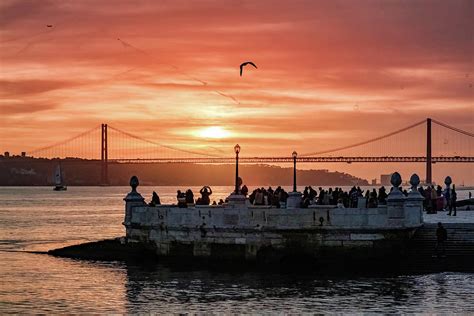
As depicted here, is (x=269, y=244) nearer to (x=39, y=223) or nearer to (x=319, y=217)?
(x=319, y=217)

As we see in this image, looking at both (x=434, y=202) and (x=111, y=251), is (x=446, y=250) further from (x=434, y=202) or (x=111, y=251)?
(x=111, y=251)

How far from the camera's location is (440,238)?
1342 inches

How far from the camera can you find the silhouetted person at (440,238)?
34.1m

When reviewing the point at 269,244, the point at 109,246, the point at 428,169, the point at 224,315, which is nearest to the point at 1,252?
the point at 109,246

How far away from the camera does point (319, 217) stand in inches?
1385

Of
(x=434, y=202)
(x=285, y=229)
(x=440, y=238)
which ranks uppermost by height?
(x=434, y=202)

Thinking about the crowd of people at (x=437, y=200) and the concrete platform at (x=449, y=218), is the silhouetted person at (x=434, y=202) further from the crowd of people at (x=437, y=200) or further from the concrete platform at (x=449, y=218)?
the concrete platform at (x=449, y=218)

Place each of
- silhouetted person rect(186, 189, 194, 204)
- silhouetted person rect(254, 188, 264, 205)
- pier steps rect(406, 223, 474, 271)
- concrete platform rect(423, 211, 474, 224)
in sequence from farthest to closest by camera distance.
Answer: silhouetted person rect(186, 189, 194, 204)
silhouetted person rect(254, 188, 264, 205)
concrete platform rect(423, 211, 474, 224)
pier steps rect(406, 223, 474, 271)

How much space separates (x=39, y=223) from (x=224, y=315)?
2207 inches

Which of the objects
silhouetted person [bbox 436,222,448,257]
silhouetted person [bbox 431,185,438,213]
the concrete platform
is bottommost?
silhouetted person [bbox 436,222,448,257]

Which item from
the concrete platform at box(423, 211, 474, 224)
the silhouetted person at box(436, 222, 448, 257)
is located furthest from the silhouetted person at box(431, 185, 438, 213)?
the silhouetted person at box(436, 222, 448, 257)

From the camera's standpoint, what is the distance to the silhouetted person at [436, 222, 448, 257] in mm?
34062

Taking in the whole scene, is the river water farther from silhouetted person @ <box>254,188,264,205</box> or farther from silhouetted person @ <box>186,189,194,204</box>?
silhouetted person @ <box>254,188,264,205</box>

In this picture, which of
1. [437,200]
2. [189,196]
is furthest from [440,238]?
[437,200]
